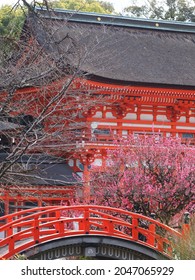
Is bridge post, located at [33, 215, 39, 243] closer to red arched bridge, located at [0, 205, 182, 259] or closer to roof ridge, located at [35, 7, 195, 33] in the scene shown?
red arched bridge, located at [0, 205, 182, 259]

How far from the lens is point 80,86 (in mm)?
23375

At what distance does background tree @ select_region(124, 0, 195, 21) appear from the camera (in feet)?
179

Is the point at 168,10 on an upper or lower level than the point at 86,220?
upper

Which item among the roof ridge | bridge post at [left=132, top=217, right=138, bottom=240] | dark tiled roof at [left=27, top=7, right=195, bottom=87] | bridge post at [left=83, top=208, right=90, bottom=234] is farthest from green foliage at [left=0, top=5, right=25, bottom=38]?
the roof ridge

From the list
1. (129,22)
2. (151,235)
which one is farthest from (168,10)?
(151,235)

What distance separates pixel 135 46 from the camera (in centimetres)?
2966

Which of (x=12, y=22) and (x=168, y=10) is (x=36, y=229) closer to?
(x=12, y=22)

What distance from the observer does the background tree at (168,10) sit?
54.6 m

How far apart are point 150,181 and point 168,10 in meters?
35.7

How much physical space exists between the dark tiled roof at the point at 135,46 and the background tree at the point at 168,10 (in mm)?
22064

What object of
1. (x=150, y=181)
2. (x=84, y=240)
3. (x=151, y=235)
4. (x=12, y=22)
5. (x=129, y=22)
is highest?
(x=129, y=22)

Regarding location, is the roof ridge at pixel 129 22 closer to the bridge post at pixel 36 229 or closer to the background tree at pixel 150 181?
the background tree at pixel 150 181

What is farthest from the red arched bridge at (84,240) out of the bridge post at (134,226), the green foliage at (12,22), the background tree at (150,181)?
the background tree at (150,181)

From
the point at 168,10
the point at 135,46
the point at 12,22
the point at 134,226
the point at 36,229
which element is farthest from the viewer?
the point at 168,10
